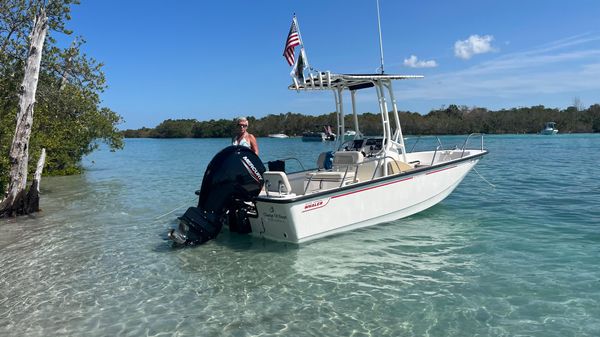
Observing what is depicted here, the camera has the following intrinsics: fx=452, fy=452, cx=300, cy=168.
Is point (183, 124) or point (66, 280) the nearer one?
point (66, 280)

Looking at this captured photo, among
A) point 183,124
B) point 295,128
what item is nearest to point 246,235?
point 295,128

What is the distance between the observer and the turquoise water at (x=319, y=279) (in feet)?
16.9

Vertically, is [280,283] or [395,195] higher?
[395,195]

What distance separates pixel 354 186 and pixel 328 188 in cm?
69

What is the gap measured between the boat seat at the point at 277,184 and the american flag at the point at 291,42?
2.42m

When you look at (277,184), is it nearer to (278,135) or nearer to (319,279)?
(319,279)

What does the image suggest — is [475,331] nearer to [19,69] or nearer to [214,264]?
[214,264]

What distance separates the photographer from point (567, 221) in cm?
1001

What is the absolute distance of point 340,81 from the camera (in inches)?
400

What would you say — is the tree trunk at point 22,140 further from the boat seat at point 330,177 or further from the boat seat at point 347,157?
the boat seat at point 347,157

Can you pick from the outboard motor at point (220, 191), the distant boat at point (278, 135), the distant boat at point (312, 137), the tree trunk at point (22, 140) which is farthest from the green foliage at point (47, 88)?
the distant boat at point (278, 135)

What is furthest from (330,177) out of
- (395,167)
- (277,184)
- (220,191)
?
(220,191)

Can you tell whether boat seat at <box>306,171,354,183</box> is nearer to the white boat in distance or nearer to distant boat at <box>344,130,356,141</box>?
the white boat in distance

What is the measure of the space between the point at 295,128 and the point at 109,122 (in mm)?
115506
